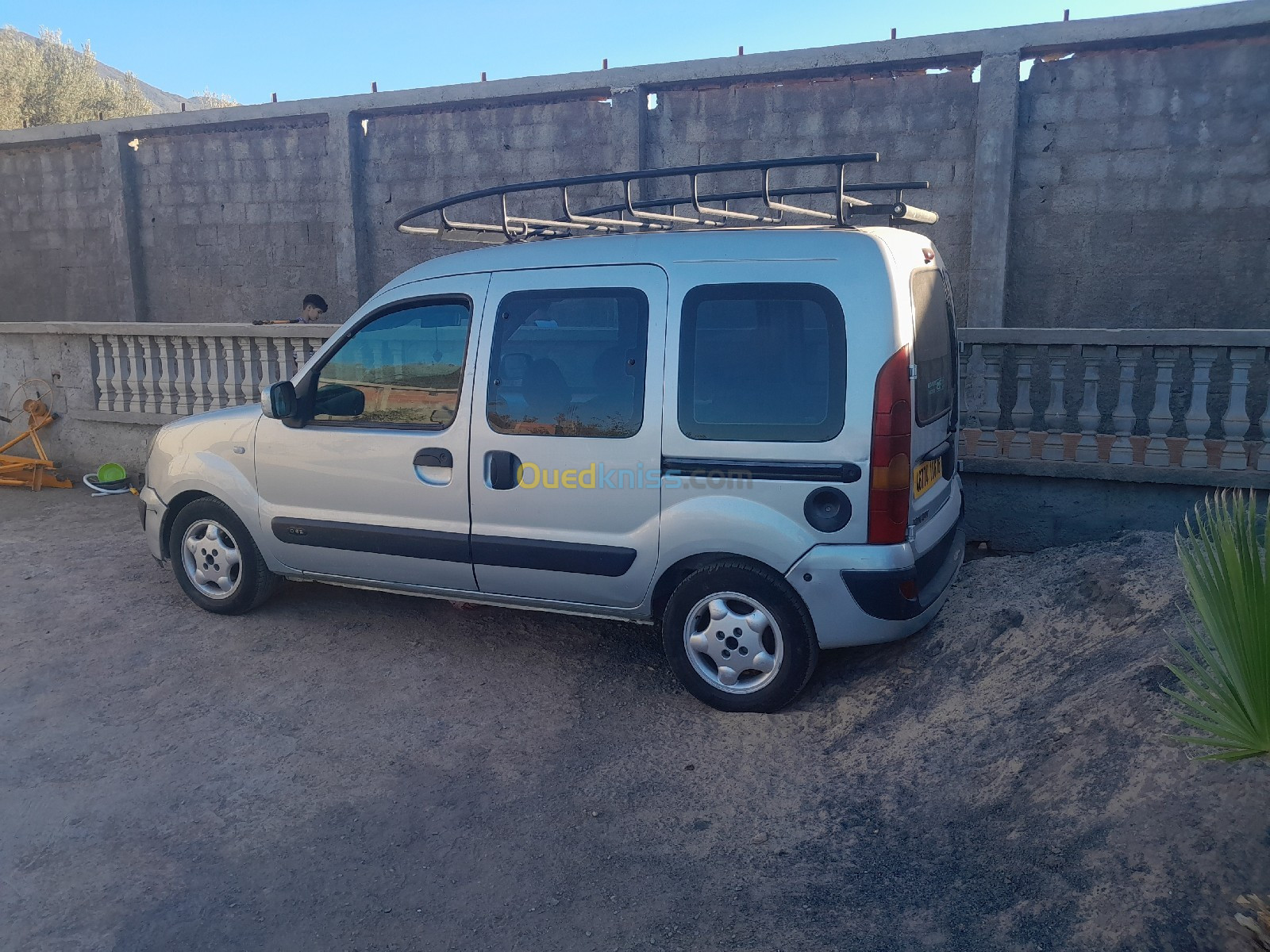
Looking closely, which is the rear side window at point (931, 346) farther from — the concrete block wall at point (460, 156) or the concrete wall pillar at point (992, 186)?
the concrete block wall at point (460, 156)

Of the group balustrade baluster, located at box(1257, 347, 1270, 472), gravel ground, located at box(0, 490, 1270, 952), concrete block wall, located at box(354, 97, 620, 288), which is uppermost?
concrete block wall, located at box(354, 97, 620, 288)

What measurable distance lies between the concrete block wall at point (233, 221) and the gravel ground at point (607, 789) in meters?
7.50

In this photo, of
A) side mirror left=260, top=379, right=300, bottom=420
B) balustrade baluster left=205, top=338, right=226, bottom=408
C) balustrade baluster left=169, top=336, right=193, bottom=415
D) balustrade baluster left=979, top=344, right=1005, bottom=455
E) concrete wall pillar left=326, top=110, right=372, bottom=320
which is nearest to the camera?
side mirror left=260, top=379, right=300, bottom=420

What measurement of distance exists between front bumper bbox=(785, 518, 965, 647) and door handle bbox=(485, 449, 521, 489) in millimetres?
1265

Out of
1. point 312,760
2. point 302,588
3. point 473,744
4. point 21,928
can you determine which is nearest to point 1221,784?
point 473,744

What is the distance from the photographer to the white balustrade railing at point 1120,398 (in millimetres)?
5250

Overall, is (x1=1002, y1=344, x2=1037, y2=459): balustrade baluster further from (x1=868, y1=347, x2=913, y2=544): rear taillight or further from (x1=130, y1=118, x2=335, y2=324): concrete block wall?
(x1=130, y1=118, x2=335, y2=324): concrete block wall

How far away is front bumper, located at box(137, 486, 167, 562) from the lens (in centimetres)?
520

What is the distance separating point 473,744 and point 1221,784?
2569 millimetres

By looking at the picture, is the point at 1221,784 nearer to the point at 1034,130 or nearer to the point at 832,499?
the point at 832,499

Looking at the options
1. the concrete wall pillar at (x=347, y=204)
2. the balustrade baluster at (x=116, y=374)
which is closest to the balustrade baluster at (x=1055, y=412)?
the balustrade baluster at (x=116, y=374)

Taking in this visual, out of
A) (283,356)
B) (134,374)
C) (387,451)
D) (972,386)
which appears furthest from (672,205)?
(134,374)

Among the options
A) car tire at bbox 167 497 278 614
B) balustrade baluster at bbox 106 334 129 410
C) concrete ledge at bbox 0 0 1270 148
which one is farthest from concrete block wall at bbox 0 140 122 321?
car tire at bbox 167 497 278 614

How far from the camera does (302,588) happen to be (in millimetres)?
5648
